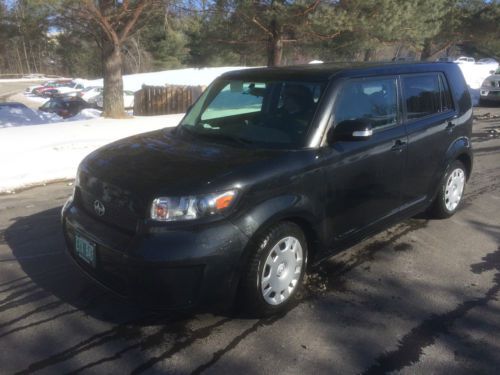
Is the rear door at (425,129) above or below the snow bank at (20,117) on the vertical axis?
above

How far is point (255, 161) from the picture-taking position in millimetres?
3270

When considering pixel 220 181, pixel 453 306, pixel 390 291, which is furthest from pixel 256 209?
pixel 453 306

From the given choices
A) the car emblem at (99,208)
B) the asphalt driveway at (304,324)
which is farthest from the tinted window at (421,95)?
the car emblem at (99,208)

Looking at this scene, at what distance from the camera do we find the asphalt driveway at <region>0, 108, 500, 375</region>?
2.92m

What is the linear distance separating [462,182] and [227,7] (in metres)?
11.8

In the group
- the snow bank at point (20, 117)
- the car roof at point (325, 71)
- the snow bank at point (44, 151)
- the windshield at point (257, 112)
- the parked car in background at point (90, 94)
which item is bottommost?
the parked car in background at point (90, 94)

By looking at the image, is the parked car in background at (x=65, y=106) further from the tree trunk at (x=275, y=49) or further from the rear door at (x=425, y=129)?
the rear door at (x=425, y=129)

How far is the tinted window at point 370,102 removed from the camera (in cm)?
379

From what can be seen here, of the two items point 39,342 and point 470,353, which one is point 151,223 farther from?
point 470,353

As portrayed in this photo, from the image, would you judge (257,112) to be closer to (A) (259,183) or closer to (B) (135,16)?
(A) (259,183)

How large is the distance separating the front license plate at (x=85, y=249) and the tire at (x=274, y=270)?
3.40 feet

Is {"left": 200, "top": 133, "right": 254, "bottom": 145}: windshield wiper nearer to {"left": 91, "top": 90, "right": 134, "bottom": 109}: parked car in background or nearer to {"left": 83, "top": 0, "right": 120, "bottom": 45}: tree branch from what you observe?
{"left": 83, "top": 0, "right": 120, "bottom": 45}: tree branch

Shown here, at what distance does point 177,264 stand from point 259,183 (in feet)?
2.49

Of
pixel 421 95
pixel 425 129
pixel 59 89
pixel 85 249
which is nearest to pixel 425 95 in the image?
pixel 421 95
